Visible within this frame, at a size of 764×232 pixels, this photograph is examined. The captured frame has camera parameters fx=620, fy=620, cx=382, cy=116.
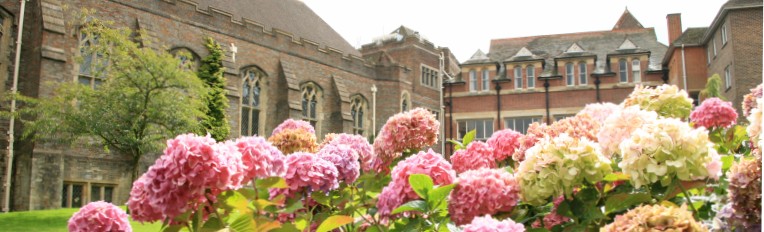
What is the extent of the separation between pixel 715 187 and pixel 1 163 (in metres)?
18.5

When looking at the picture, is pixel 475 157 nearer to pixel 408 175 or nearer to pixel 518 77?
pixel 408 175

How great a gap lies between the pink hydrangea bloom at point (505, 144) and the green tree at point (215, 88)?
17911 mm

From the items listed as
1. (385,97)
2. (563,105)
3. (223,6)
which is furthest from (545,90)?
(223,6)

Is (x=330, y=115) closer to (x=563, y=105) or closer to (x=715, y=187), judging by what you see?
(x=563, y=105)

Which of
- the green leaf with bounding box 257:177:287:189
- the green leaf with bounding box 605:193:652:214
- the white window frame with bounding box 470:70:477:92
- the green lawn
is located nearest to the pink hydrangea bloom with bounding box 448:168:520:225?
the green leaf with bounding box 605:193:652:214

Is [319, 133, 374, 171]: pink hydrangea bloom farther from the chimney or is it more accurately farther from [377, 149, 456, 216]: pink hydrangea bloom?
the chimney

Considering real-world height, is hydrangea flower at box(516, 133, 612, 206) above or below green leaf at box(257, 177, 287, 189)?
above

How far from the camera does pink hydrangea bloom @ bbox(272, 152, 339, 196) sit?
7.59 ft

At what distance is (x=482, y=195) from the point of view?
1958mm

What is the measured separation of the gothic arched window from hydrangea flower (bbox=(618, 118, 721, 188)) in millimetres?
22961

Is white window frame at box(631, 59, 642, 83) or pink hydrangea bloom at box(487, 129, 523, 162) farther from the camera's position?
white window frame at box(631, 59, 642, 83)

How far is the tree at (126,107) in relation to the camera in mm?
15453

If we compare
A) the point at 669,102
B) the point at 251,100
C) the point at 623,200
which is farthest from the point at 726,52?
the point at 623,200

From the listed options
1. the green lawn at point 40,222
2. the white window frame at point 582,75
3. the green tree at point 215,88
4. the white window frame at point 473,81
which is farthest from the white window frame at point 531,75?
the green lawn at point 40,222
